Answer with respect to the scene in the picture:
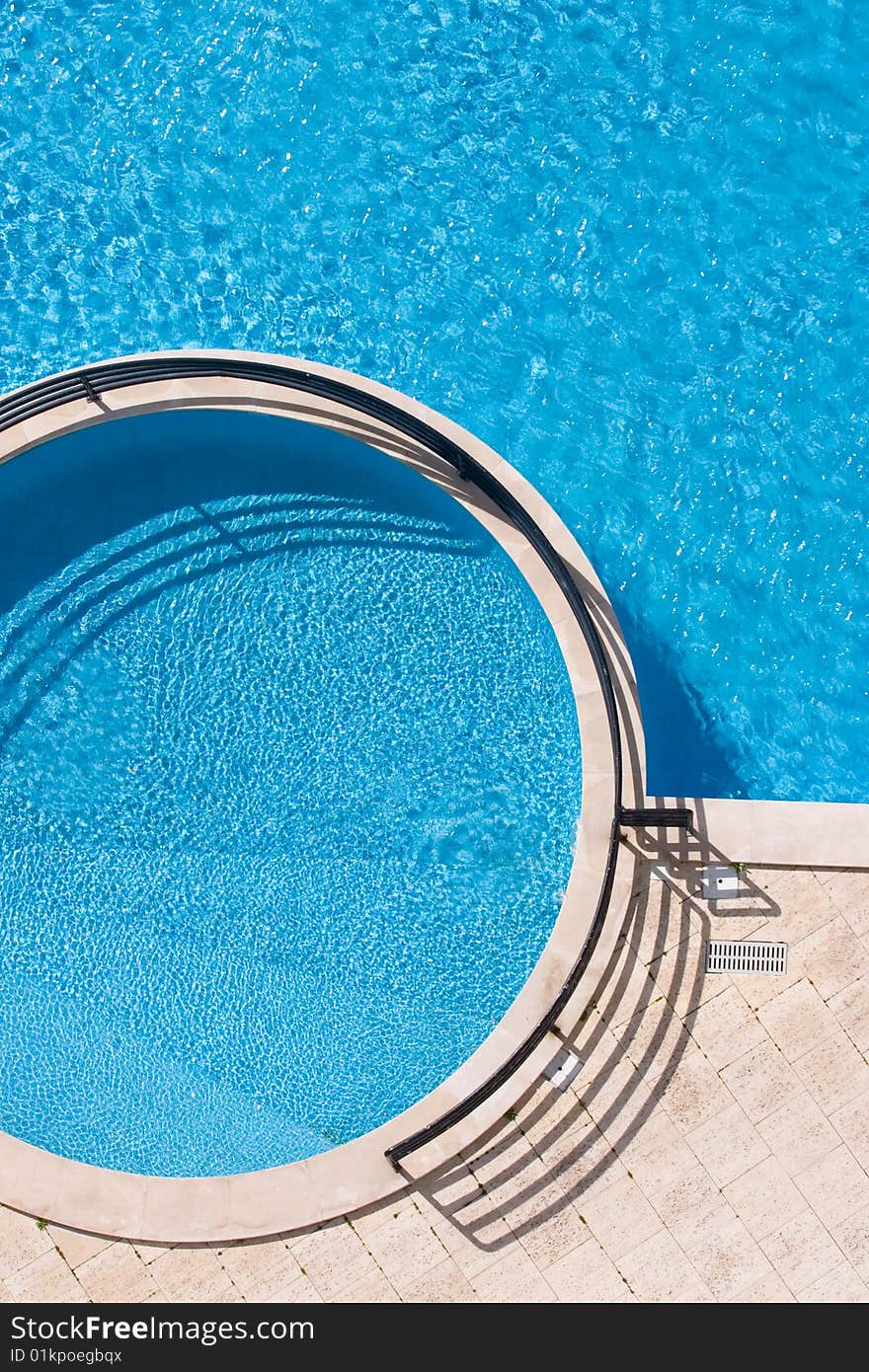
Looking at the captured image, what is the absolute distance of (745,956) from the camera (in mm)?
12906

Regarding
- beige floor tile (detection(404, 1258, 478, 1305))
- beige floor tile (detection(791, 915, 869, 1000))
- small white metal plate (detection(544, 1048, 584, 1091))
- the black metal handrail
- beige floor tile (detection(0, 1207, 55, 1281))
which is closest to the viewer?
the black metal handrail

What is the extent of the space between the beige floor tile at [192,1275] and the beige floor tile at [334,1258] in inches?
31.3

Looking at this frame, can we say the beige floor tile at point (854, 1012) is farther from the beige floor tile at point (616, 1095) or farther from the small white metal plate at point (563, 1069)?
the small white metal plate at point (563, 1069)

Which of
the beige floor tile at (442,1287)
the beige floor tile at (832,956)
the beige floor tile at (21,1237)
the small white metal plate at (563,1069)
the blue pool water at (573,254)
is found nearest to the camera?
the small white metal plate at (563,1069)

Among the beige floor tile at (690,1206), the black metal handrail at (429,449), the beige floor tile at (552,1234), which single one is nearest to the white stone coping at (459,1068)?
the black metal handrail at (429,449)

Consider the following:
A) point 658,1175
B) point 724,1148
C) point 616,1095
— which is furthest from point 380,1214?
point 724,1148

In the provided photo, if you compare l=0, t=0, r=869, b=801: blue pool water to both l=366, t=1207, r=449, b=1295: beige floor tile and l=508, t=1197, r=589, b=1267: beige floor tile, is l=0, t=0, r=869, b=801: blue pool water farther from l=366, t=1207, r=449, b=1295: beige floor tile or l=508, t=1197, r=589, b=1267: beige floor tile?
l=366, t=1207, r=449, b=1295: beige floor tile

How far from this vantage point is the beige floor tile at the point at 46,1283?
498 inches

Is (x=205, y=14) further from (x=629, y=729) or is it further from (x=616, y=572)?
(x=629, y=729)

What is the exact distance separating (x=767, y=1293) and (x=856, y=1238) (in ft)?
3.54

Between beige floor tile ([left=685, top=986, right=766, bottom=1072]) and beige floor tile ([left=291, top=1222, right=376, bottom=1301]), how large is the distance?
13.3ft

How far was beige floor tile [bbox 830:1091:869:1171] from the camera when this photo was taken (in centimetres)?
1288

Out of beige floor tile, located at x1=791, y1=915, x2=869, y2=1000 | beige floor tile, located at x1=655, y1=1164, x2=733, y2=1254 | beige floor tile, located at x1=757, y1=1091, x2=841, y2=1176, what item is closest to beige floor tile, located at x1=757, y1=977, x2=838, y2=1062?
beige floor tile, located at x1=791, y1=915, x2=869, y2=1000

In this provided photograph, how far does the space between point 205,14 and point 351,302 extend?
373cm
